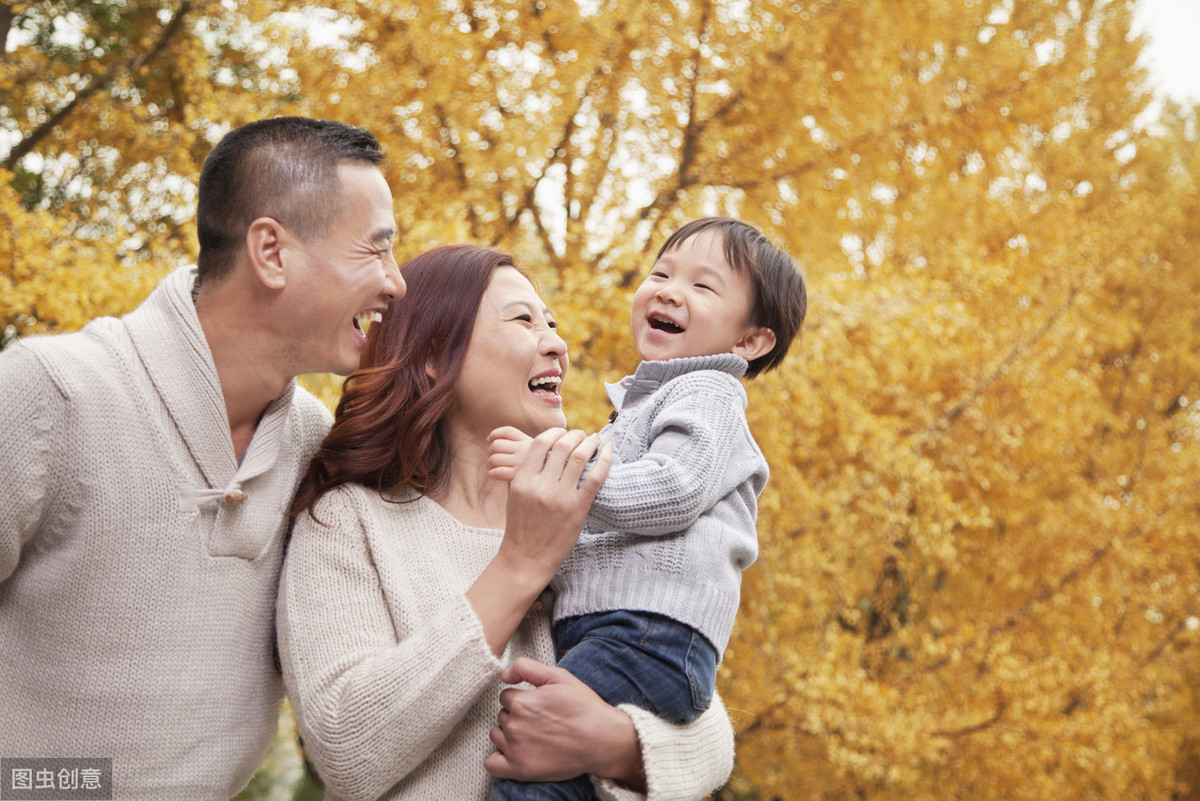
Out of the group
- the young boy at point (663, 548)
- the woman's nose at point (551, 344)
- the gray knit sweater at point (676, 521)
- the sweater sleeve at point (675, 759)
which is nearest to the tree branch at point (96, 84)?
the woman's nose at point (551, 344)

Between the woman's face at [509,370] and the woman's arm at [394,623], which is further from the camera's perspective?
the woman's face at [509,370]

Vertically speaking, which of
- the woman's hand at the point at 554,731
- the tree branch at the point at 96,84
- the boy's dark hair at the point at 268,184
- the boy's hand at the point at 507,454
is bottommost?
the woman's hand at the point at 554,731

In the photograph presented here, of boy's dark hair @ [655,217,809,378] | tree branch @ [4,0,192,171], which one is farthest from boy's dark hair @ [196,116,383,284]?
tree branch @ [4,0,192,171]

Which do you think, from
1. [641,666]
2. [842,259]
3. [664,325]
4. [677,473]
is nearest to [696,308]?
[664,325]

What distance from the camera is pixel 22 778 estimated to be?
1.49m

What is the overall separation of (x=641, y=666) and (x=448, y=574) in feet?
1.26

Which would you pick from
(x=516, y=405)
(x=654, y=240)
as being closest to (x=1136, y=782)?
(x=654, y=240)

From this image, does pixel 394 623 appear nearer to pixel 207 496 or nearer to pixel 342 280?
pixel 207 496

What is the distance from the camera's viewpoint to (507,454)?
161 centimetres

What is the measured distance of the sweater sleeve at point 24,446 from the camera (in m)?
1.41

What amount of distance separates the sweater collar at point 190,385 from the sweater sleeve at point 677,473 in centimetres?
62

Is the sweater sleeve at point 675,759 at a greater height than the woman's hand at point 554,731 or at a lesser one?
lesser

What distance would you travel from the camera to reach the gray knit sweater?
1623 mm

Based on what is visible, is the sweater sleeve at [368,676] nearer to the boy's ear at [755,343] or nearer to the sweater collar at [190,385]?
the sweater collar at [190,385]
